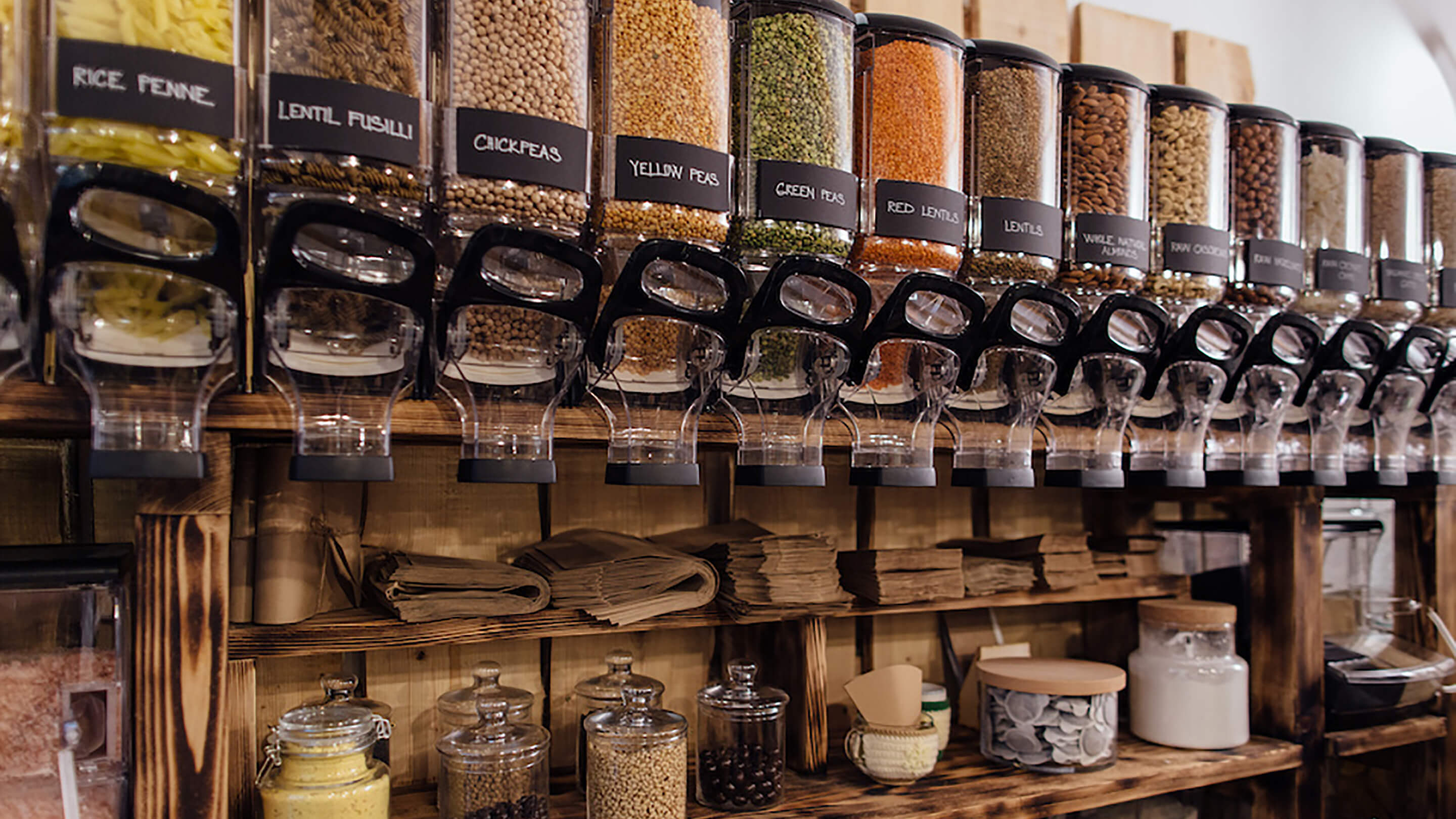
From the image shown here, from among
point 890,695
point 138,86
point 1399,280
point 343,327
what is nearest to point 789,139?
point 343,327

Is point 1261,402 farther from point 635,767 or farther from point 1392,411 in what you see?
point 635,767

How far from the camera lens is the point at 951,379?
1.21 meters

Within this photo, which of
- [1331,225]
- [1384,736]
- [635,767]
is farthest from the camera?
[1384,736]

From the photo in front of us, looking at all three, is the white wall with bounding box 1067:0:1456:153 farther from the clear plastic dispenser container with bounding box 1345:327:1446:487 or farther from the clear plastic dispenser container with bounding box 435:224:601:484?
the clear plastic dispenser container with bounding box 435:224:601:484

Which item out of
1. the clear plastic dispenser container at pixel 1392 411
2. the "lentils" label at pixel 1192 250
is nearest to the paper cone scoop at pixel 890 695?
the "lentils" label at pixel 1192 250

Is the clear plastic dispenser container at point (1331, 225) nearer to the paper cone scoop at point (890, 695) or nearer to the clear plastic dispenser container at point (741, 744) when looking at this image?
the paper cone scoop at point (890, 695)

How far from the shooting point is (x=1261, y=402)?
151 centimetres

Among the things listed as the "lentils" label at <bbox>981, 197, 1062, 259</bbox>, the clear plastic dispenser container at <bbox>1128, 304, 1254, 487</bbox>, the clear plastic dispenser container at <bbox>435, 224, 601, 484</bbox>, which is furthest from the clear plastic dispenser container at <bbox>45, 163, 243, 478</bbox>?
the clear plastic dispenser container at <bbox>1128, 304, 1254, 487</bbox>

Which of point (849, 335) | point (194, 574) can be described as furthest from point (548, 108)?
point (194, 574)

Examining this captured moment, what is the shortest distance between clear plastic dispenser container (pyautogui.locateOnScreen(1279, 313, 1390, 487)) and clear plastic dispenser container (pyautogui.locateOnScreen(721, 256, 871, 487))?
2.83 feet

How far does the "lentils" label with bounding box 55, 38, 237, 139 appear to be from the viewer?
0.78 meters

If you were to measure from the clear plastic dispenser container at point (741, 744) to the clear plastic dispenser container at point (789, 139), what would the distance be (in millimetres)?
632

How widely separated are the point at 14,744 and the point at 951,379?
105 centimetres

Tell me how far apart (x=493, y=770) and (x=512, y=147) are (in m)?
0.75
